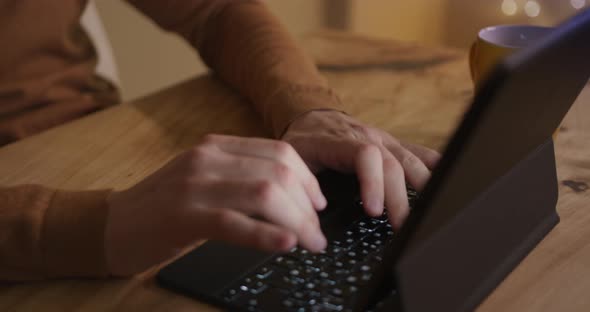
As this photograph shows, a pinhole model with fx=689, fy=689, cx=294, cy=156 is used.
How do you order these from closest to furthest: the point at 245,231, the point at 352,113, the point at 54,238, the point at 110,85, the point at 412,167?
the point at 245,231, the point at 54,238, the point at 412,167, the point at 352,113, the point at 110,85

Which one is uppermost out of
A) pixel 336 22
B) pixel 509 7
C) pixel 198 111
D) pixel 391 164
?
pixel 391 164

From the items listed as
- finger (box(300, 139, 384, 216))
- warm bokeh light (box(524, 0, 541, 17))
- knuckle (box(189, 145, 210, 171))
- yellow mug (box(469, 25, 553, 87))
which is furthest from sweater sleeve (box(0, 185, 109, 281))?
warm bokeh light (box(524, 0, 541, 17))

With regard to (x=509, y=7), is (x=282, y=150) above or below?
above

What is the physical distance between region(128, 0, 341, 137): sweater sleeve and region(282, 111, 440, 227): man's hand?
0.06 m

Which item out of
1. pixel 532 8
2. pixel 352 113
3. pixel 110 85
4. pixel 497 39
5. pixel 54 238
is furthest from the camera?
pixel 532 8

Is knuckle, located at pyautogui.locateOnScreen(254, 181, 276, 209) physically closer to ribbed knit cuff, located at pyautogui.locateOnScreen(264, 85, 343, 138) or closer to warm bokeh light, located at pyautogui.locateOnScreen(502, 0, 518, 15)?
ribbed knit cuff, located at pyautogui.locateOnScreen(264, 85, 343, 138)

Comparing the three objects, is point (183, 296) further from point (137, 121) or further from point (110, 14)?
point (110, 14)

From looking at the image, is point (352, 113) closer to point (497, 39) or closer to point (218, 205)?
point (497, 39)

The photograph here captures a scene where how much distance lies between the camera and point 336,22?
2.62 meters

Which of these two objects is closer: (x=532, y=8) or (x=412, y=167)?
(x=412, y=167)

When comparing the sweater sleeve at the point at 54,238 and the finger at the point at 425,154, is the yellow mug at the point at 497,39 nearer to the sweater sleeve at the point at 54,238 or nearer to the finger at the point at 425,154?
the finger at the point at 425,154

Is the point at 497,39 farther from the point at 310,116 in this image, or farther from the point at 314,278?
the point at 314,278

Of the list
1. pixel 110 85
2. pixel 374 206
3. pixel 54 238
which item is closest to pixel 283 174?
pixel 374 206

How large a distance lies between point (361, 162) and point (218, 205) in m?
0.19
